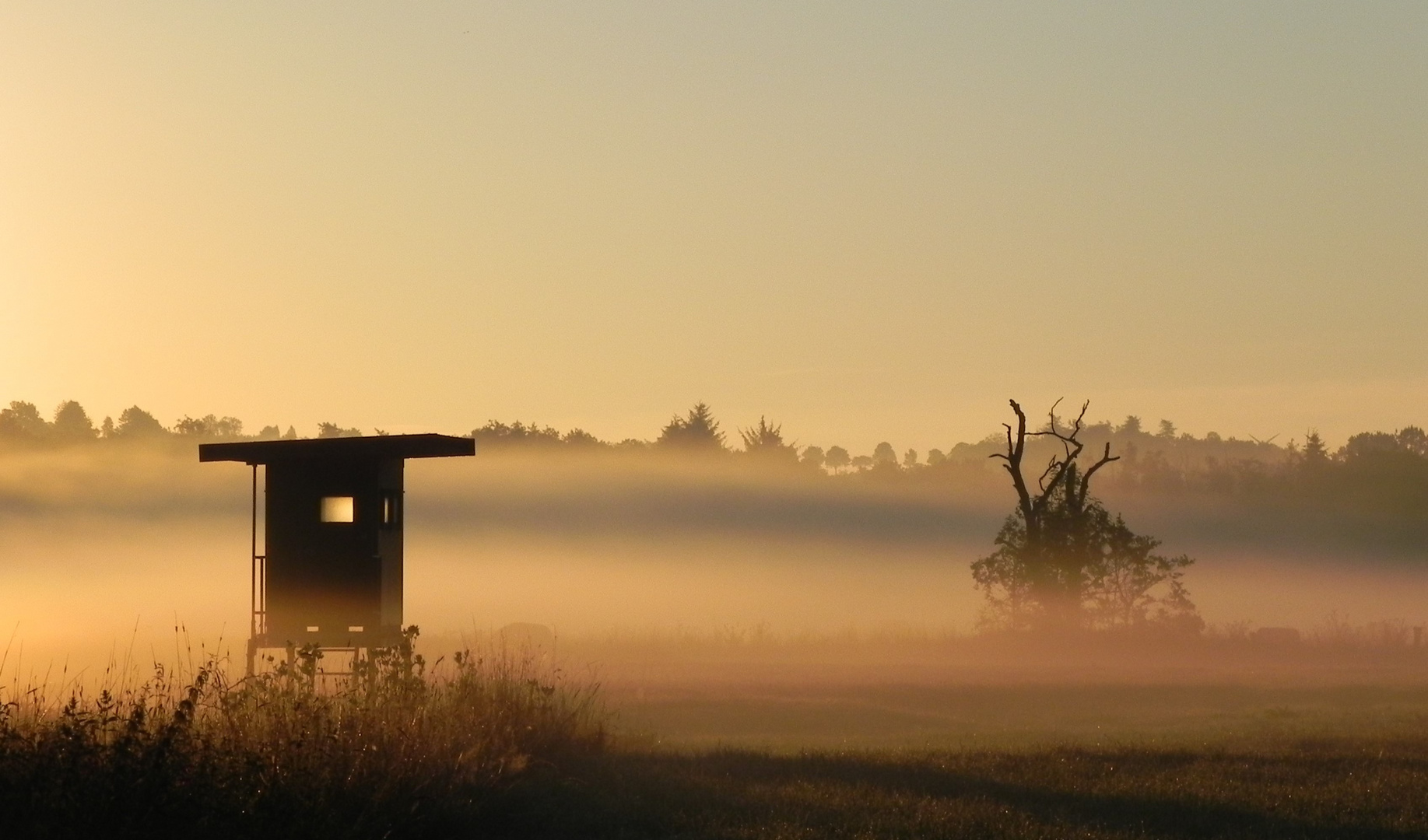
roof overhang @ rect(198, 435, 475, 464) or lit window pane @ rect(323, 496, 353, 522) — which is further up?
roof overhang @ rect(198, 435, 475, 464)

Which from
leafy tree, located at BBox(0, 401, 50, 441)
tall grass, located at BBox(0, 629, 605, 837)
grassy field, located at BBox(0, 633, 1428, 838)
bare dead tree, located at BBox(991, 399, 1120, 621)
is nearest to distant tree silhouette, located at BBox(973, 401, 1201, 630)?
bare dead tree, located at BBox(991, 399, 1120, 621)

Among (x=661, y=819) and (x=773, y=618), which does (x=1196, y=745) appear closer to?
(x=661, y=819)

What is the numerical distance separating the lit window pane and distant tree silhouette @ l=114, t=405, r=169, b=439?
83.2m

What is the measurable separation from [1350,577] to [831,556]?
22.6 metres

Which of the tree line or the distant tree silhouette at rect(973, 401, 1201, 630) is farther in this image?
the tree line

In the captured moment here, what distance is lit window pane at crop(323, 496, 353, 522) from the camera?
79.9 ft

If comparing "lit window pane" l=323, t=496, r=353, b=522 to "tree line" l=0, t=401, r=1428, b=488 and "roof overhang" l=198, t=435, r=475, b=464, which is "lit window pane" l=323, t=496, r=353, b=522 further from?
"tree line" l=0, t=401, r=1428, b=488

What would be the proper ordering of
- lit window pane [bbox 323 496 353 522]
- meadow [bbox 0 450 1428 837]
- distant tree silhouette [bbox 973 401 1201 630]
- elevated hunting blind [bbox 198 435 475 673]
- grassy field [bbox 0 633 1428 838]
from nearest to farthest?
grassy field [bbox 0 633 1428 838], meadow [bbox 0 450 1428 837], elevated hunting blind [bbox 198 435 475 673], lit window pane [bbox 323 496 353 522], distant tree silhouette [bbox 973 401 1201 630]

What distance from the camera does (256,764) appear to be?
1270 cm

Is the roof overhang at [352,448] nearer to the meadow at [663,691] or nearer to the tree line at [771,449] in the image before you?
the meadow at [663,691]

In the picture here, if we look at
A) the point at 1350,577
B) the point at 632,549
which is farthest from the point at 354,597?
the point at 1350,577

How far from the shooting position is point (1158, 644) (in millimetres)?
41062

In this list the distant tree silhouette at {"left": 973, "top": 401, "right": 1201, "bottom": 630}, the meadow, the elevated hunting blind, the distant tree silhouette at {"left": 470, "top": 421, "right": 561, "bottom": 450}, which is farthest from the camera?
the distant tree silhouette at {"left": 470, "top": 421, "right": 561, "bottom": 450}

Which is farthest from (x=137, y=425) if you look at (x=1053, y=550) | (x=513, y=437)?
(x=1053, y=550)
